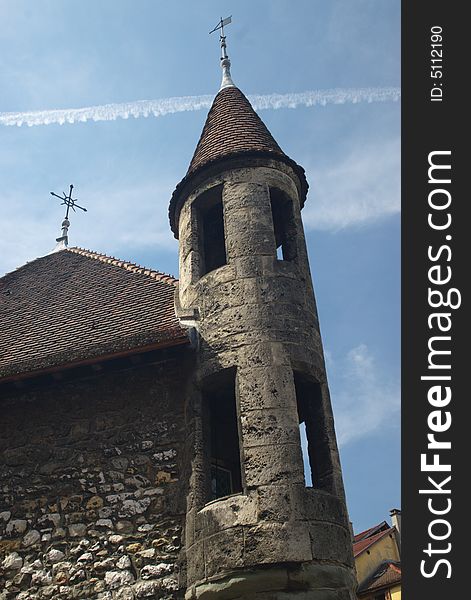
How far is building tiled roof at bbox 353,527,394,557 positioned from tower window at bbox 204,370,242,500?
14.4 meters

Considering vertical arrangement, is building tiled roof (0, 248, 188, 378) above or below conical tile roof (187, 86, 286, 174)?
below

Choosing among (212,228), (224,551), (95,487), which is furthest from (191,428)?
(212,228)

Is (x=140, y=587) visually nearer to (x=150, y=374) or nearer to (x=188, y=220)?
(x=150, y=374)

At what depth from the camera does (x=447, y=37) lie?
5559 millimetres

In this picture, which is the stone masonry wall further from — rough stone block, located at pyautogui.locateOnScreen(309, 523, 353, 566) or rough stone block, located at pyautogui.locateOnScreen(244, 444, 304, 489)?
rough stone block, located at pyautogui.locateOnScreen(309, 523, 353, 566)

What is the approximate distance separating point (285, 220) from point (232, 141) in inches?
53.9

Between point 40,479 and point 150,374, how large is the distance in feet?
5.22

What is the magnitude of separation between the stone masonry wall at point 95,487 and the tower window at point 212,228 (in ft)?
7.45

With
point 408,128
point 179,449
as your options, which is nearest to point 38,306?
point 179,449

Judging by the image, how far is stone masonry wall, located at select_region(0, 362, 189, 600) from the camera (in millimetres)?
5535

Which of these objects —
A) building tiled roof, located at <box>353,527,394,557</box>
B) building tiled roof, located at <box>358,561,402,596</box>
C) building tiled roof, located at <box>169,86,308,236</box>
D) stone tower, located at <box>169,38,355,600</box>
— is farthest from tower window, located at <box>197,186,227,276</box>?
building tiled roof, located at <box>353,527,394,557</box>

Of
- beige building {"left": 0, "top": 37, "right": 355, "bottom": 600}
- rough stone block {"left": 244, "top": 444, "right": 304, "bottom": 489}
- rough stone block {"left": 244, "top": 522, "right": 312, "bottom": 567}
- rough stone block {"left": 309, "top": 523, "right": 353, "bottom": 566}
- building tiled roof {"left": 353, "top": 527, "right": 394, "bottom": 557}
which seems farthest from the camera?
building tiled roof {"left": 353, "top": 527, "right": 394, "bottom": 557}

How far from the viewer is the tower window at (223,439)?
6598 millimetres

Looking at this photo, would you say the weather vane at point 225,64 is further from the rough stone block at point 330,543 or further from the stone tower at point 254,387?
the rough stone block at point 330,543
